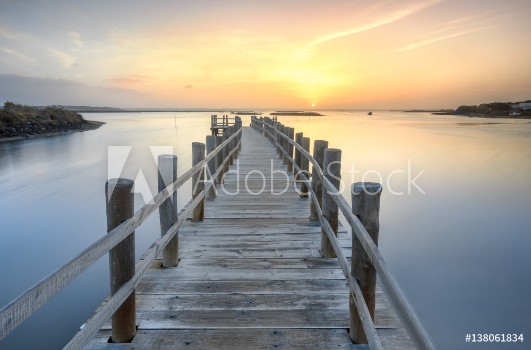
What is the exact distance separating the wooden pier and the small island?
→ 32.0 meters

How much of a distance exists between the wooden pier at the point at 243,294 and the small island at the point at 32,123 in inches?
1259

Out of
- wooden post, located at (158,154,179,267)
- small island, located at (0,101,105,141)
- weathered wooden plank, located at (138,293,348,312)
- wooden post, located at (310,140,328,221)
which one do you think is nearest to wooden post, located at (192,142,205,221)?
wooden post, located at (158,154,179,267)

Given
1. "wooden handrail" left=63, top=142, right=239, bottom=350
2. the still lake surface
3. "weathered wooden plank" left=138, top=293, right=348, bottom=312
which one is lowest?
the still lake surface

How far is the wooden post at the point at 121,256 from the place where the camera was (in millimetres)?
2438

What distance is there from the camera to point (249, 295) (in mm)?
3385

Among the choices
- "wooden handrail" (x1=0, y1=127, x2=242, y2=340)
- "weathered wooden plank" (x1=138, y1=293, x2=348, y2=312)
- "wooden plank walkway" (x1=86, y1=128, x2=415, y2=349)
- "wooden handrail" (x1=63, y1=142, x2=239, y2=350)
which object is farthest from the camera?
"weathered wooden plank" (x1=138, y1=293, x2=348, y2=312)

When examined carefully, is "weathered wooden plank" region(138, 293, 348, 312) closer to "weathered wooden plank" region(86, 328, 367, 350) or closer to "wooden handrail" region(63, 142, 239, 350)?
"weathered wooden plank" region(86, 328, 367, 350)

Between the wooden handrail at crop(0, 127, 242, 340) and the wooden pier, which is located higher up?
the wooden handrail at crop(0, 127, 242, 340)

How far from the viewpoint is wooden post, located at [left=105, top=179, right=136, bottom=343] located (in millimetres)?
2438

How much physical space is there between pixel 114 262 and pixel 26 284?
6985mm

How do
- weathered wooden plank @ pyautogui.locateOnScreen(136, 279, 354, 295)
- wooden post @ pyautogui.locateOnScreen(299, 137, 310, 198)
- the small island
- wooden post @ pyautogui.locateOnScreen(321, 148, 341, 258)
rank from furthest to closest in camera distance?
the small island < wooden post @ pyautogui.locateOnScreen(299, 137, 310, 198) < wooden post @ pyautogui.locateOnScreen(321, 148, 341, 258) < weathered wooden plank @ pyautogui.locateOnScreen(136, 279, 354, 295)

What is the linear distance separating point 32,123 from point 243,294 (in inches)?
1544

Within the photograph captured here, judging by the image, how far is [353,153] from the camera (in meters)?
30.1

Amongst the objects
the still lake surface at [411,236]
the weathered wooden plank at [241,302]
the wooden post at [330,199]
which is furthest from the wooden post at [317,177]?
the still lake surface at [411,236]
